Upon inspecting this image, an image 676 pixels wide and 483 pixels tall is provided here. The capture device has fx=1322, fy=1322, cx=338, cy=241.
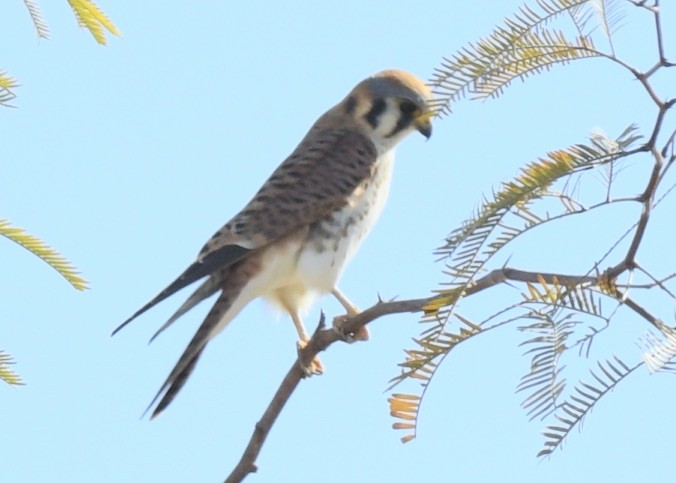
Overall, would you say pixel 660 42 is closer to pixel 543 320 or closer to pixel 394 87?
pixel 543 320

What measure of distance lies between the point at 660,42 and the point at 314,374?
2589 millimetres

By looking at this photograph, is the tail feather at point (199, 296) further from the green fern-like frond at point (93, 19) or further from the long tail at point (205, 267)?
the green fern-like frond at point (93, 19)

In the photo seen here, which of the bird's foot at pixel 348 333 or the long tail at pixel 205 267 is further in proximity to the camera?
the long tail at pixel 205 267

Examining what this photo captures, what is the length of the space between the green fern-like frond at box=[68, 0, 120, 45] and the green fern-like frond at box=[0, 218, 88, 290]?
25.0 inches

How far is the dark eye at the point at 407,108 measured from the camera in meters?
6.50

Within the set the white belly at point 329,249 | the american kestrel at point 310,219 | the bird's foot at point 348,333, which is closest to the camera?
Result: the bird's foot at point 348,333

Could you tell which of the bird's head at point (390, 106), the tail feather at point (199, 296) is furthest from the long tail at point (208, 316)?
the bird's head at point (390, 106)

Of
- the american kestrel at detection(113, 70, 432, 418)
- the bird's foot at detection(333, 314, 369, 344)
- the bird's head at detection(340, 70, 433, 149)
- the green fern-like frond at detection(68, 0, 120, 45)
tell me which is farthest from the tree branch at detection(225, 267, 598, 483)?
the bird's head at detection(340, 70, 433, 149)

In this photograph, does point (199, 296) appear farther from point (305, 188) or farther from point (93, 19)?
point (93, 19)

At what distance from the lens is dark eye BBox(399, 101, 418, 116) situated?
21.3 feet

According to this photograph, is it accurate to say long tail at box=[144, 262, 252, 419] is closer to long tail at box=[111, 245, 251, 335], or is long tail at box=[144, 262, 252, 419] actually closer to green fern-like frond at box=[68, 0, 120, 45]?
long tail at box=[111, 245, 251, 335]

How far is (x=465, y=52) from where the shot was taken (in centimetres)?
295

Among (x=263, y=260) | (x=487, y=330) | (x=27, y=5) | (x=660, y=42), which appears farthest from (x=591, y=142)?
(x=263, y=260)

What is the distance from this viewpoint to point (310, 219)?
19.1ft
